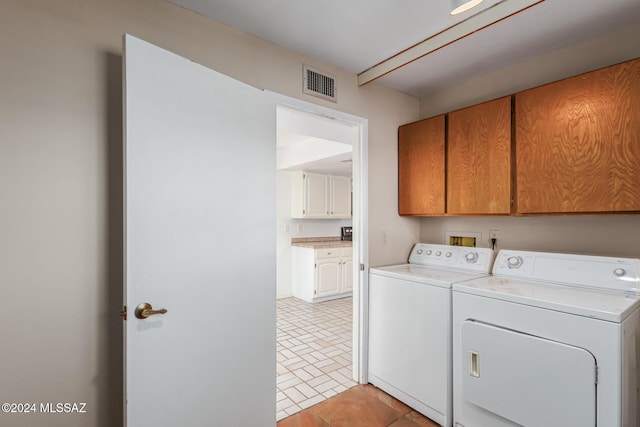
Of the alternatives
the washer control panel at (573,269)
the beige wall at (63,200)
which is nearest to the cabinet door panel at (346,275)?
the washer control panel at (573,269)

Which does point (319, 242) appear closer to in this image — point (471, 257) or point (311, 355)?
point (311, 355)

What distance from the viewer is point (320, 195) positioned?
5.18 m

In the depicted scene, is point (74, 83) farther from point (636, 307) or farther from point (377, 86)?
point (636, 307)

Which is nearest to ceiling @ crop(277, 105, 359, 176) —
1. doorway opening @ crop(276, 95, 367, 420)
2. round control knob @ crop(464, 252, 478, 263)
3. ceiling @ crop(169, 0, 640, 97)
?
doorway opening @ crop(276, 95, 367, 420)

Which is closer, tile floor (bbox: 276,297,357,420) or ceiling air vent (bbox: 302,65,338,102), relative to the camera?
ceiling air vent (bbox: 302,65,338,102)

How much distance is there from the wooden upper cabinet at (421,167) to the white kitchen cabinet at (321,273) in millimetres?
2292

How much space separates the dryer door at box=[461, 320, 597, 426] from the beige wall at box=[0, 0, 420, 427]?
1.80 m

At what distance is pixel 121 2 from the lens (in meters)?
1.41

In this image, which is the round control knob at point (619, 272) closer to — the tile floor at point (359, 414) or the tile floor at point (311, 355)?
the tile floor at point (359, 414)

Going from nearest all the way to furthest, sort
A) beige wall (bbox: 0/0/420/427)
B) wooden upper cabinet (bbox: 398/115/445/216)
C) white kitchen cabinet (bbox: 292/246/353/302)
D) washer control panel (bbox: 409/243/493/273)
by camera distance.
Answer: beige wall (bbox: 0/0/420/427)
washer control panel (bbox: 409/243/493/273)
wooden upper cabinet (bbox: 398/115/445/216)
white kitchen cabinet (bbox: 292/246/353/302)

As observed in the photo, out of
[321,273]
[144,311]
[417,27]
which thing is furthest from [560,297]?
[321,273]

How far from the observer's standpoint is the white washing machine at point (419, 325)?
188 cm

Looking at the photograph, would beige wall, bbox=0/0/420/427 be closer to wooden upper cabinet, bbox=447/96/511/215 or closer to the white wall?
wooden upper cabinet, bbox=447/96/511/215

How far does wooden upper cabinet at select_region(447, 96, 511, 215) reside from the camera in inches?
79.3
